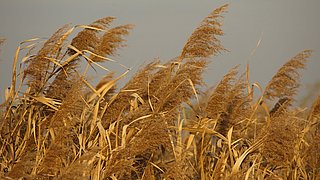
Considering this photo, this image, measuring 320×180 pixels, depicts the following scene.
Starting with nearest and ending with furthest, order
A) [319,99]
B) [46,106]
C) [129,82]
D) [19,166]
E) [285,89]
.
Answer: [19,166], [129,82], [46,106], [285,89], [319,99]

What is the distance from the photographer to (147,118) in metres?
4.22

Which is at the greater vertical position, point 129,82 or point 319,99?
point 129,82

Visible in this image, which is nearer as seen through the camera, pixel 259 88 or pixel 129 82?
pixel 129 82

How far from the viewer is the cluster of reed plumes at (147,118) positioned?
Answer: 4070mm

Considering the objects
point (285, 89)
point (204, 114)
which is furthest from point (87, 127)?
point (285, 89)

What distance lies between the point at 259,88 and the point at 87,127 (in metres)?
1.59

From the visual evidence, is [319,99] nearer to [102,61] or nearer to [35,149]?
[102,61]

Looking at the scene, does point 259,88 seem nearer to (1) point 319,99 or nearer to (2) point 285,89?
(2) point 285,89

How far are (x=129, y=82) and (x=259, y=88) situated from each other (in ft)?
4.72

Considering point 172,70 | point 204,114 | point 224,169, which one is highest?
point 172,70

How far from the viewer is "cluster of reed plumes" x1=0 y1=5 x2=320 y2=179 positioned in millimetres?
4070

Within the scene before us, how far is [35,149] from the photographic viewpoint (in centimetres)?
435

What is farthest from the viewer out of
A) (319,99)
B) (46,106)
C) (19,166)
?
(319,99)

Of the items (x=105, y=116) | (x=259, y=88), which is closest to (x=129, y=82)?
(x=105, y=116)
